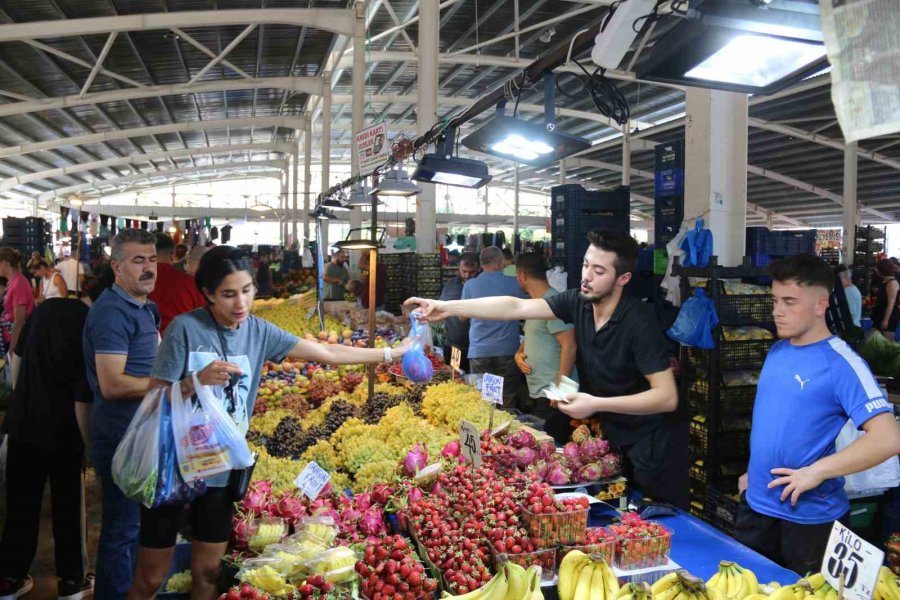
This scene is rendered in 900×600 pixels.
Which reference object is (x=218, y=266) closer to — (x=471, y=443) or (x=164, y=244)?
(x=471, y=443)

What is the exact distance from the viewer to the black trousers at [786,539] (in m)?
2.24

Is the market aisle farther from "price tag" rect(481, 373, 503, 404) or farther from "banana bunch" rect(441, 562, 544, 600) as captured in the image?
"banana bunch" rect(441, 562, 544, 600)

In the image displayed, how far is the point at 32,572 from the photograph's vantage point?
379cm

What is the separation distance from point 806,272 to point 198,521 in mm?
2252

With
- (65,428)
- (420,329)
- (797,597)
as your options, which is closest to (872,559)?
(797,597)

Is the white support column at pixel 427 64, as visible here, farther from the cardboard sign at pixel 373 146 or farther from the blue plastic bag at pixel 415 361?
the blue plastic bag at pixel 415 361

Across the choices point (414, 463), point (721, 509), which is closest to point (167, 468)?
point (414, 463)

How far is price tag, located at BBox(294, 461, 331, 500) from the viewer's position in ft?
8.59

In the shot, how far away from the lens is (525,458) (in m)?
2.76

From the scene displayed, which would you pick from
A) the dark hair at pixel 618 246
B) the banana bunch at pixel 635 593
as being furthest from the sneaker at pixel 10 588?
the dark hair at pixel 618 246

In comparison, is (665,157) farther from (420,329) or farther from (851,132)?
(851,132)

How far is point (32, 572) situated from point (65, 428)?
1228 millimetres

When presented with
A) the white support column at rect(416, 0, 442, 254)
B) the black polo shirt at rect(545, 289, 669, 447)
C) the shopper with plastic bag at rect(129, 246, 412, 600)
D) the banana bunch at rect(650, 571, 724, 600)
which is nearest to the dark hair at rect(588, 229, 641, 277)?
the black polo shirt at rect(545, 289, 669, 447)

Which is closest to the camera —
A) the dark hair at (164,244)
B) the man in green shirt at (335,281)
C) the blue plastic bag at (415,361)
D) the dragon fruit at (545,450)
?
the dragon fruit at (545,450)
